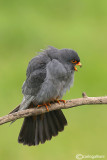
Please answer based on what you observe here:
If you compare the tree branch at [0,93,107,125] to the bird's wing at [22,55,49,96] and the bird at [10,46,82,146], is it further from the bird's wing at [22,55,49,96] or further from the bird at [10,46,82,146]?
the bird's wing at [22,55,49,96]

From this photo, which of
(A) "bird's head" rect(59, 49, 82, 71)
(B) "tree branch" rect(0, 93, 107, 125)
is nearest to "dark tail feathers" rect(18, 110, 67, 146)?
(B) "tree branch" rect(0, 93, 107, 125)

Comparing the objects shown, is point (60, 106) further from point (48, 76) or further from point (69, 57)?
point (69, 57)

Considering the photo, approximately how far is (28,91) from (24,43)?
5998 mm

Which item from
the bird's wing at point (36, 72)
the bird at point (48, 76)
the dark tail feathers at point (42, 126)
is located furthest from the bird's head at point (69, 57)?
the dark tail feathers at point (42, 126)

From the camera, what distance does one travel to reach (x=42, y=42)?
14992 millimetres

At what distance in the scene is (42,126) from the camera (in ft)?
31.3

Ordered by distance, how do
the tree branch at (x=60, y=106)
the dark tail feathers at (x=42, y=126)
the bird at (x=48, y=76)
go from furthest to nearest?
the dark tail feathers at (x=42, y=126) → the bird at (x=48, y=76) → the tree branch at (x=60, y=106)

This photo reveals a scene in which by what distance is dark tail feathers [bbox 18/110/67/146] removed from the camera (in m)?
9.49

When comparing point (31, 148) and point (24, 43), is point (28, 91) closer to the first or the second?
point (31, 148)

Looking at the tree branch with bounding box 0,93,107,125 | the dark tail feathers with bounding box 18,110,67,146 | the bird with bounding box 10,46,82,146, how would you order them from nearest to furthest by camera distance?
the tree branch with bounding box 0,93,107,125 < the bird with bounding box 10,46,82,146 < the dark tail feathers with bounding box 18,110,67,146

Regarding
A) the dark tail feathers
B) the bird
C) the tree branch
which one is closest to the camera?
the tree branch

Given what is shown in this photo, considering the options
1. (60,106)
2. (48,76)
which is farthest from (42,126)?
(48,76)

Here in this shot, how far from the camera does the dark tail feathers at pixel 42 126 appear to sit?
374 inches

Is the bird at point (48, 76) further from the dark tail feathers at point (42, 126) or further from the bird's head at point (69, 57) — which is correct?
the dark tail feathers at point (42, 126)
